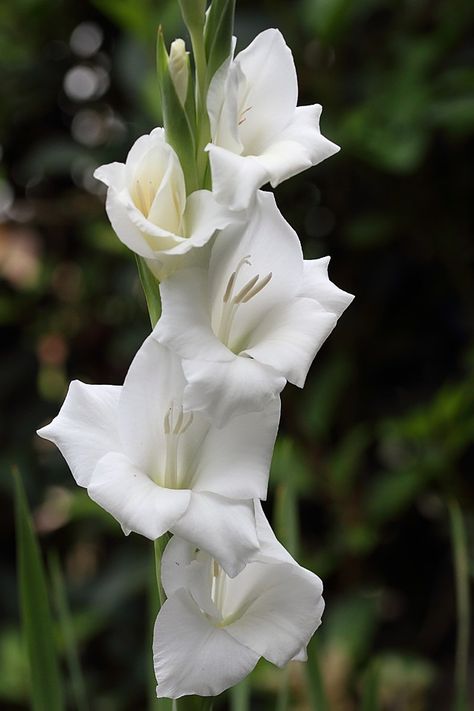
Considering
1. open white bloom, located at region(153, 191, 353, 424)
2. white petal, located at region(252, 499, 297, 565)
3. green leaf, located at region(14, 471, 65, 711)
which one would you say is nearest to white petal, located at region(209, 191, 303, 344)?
open white bloom, located at region(153, 191, 353, 424)

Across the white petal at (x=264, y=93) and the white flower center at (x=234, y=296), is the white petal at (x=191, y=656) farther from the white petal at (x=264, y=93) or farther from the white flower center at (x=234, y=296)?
the white petal at (x=264, y=93)

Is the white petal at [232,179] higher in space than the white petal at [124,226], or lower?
higher

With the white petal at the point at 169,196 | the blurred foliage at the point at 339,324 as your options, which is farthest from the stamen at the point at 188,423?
the blurred foliage at the point at 339,324

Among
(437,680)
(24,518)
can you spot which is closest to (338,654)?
(437,680)

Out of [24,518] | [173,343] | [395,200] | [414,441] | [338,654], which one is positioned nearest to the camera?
[173,343]

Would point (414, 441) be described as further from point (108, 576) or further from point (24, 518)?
point (24, 518)
